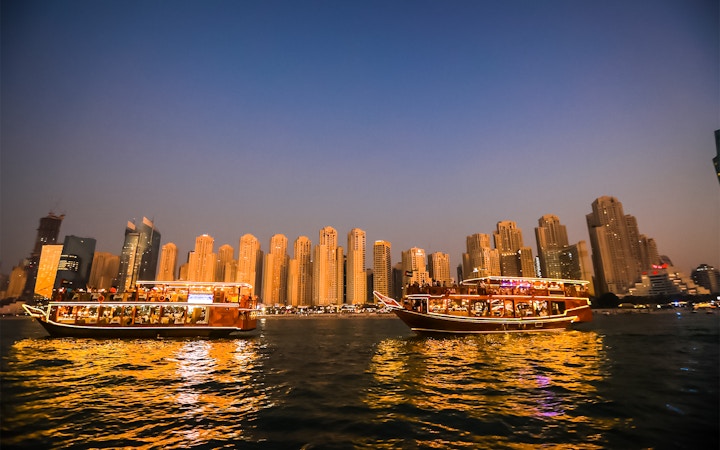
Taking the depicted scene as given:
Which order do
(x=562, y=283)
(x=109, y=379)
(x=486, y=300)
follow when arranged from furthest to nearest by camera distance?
1. (x=562, y=283)
2. (x=486, y=300)
3. (x=109, y=379)

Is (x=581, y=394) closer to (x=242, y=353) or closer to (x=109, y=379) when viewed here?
(x=109, y=379)

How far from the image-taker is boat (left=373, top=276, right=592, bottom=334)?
46.5 meters

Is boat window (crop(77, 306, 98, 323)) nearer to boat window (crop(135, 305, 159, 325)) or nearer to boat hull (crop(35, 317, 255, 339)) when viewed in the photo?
boat hull (crop(35, 317, 255, 339))

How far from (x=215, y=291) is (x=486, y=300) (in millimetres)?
41255

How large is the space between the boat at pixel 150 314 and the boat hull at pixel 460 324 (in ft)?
81.0

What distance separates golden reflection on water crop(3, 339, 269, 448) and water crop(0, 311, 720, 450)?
81 mm

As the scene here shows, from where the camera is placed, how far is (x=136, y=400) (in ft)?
49.4

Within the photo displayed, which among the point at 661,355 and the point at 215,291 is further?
the point at 215,291

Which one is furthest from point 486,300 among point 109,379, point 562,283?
point 109,379

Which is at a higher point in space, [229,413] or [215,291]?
[215,291]

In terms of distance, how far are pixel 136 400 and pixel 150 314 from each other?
127 ft

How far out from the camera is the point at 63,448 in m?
9.95

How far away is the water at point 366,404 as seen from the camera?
34.3 feet

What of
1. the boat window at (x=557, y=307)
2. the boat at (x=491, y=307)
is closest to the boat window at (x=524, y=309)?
the boat at (x=491, y=307)
